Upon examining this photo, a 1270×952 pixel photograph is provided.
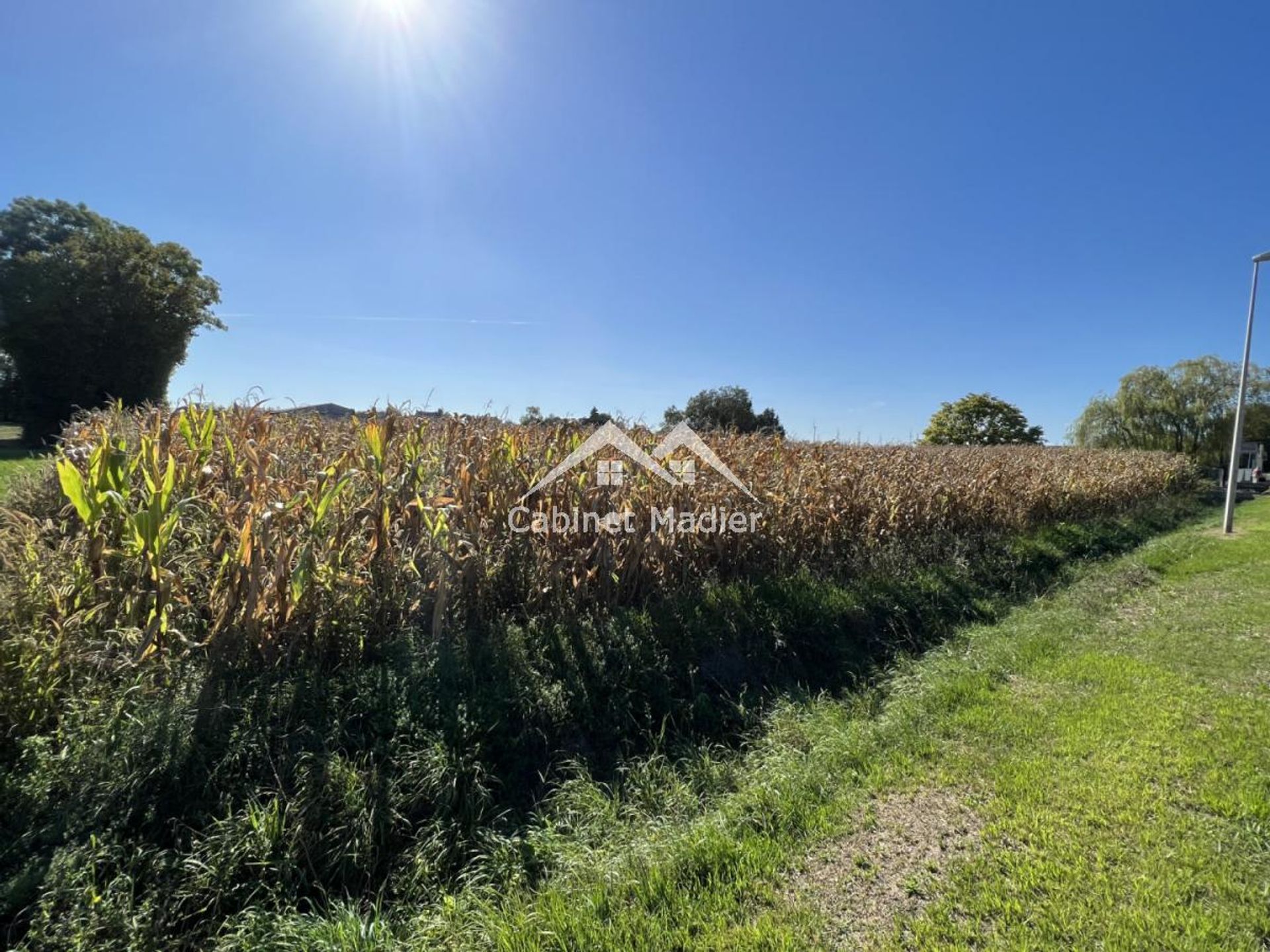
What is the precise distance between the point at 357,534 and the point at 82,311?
2761cm

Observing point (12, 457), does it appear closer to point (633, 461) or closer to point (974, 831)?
point (633, 461)

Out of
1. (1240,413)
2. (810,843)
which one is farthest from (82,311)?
(1240,413)

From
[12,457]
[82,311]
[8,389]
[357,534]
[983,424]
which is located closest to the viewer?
[357,534]

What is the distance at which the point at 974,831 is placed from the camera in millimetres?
2301

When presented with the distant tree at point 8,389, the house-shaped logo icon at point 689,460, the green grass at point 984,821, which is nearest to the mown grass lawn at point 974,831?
the green grass at point 984,821

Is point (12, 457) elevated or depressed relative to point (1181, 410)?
depressed

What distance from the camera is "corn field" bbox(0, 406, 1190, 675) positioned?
8.80 ft

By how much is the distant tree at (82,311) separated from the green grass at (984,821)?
25.4m

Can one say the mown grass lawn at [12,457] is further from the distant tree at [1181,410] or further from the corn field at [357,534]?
the distant tree at [1181,410]

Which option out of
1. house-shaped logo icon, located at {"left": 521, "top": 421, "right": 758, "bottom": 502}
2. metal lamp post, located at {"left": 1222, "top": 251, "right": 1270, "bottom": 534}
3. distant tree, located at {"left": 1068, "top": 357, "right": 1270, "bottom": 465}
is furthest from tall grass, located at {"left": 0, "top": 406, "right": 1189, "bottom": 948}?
distant tree, located at {"left": 1068, "top": 357, "right": 1270, "bottom": 465}

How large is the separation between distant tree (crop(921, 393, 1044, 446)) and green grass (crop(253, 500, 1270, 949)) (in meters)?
46.0

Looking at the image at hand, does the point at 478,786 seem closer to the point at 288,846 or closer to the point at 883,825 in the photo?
the point at 288,846

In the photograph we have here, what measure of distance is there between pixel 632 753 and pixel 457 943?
4.84 ft

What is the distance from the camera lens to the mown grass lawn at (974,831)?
1832mm
